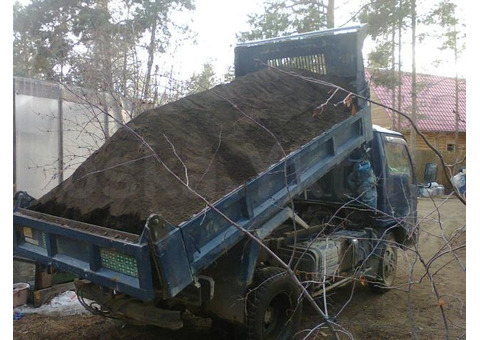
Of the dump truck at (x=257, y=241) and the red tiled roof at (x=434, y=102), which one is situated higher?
the red tiled roof at (x=434, y=102)

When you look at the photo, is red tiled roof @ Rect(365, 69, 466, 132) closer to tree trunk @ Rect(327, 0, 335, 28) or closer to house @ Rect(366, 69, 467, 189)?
house @ Rect(366, 69, 467, 189)

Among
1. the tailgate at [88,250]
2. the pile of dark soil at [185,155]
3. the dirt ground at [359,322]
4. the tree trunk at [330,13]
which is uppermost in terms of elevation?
the tree trunk at [330,13]

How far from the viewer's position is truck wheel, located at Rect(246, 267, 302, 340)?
358 cm

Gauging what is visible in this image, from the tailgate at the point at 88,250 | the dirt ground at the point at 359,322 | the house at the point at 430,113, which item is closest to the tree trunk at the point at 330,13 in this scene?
the dirt ground at the point at 359,322

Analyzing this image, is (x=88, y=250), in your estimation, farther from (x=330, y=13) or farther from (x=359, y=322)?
(x=330, y=13)

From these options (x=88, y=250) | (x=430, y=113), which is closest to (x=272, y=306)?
(x=88, y=250)

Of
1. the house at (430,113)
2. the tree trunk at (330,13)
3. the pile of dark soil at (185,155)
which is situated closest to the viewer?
the pile of dark soil at (185,155)

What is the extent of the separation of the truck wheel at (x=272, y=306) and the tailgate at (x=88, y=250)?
1043 mm

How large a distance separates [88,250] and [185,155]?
1.12 meters

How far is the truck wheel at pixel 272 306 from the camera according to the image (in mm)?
3576

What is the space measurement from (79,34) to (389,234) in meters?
12.0

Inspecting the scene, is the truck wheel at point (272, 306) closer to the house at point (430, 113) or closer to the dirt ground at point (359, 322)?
the dirt ground at point (359, 322)

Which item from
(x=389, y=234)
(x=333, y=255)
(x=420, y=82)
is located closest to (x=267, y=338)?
(x=333, y=255)

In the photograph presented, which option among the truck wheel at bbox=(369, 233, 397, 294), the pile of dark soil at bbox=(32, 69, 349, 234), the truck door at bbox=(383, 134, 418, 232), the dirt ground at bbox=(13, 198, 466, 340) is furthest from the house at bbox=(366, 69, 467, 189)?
the pile of dark soil at bbox=(32, 69, 349, 234)
